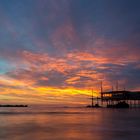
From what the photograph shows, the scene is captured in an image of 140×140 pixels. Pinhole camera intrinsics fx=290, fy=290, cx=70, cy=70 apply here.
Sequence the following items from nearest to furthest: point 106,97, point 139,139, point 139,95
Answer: point 139,139 < point 139,95 < point 106,97

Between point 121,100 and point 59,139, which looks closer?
point 59,139

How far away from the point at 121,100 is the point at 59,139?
430ft

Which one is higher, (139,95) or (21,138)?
(139,95)

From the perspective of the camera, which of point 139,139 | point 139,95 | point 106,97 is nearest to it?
point 139,139

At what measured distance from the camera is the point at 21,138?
27.7 meters

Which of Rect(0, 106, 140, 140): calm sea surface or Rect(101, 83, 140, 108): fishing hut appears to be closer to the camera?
Rect(0, 106, 140, 140): calm sea surface

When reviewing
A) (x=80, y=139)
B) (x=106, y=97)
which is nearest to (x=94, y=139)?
(x=80, y=139)

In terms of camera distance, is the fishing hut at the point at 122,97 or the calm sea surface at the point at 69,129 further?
the fishing hut at the point at 122,97

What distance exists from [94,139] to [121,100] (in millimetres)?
130558

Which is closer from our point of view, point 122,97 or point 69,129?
point 69,129

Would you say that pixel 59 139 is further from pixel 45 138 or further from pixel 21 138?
pixel 21 138

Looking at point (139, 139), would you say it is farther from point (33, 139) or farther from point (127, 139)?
point (33, 139)

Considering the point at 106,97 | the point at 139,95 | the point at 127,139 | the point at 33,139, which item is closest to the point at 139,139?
the point at 127,139

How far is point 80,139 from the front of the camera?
26.6m
